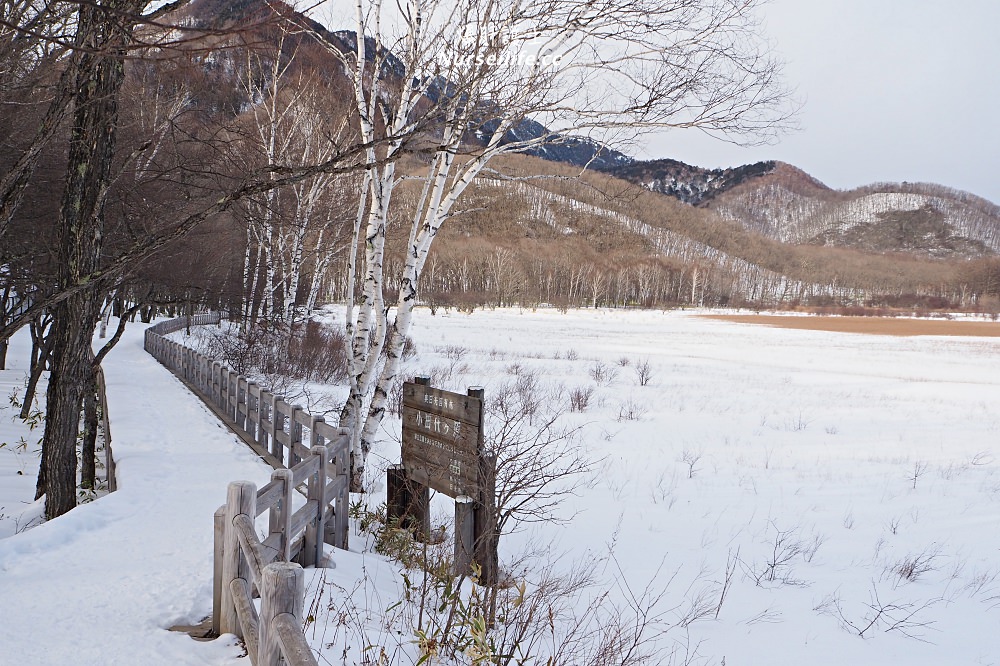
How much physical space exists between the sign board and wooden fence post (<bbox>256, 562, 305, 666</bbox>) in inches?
110

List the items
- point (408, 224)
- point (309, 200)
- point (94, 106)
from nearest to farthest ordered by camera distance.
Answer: point (94, 106), point (309, 200), point (408, 224)

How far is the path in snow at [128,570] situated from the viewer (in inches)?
144

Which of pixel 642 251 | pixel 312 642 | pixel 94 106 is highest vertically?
pixel 642 251

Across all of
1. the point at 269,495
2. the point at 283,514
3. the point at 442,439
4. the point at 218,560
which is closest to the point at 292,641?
the point at 218,560

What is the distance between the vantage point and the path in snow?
3.65 meters

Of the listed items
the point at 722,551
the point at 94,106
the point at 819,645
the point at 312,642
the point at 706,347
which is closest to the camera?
the point at 312,642

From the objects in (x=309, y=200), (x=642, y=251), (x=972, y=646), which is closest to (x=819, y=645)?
(x=972, y=646)

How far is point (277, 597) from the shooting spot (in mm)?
2400

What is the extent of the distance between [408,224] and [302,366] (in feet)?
33.6

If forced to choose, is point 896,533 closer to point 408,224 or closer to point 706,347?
point 408,224

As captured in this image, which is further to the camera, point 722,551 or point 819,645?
point 722,551

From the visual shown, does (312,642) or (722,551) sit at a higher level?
(312,642)

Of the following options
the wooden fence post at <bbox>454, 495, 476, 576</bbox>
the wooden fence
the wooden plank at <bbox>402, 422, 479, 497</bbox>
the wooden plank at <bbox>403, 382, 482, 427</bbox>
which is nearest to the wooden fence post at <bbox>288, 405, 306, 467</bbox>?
the wooden fence

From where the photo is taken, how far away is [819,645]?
17.5ft
